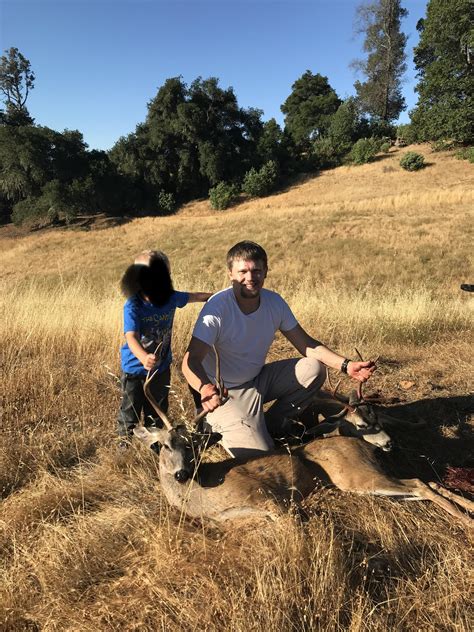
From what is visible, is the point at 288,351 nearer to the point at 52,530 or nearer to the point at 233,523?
the point at 233,523

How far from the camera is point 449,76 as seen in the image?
35.2 meters

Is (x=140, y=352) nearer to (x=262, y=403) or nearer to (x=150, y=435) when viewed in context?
(x=150, y=435)

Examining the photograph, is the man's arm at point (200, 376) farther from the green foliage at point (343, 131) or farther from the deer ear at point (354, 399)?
the green foliage at point (343, 131)

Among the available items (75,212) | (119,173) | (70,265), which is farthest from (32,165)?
(70,265)

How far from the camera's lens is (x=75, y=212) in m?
37.4

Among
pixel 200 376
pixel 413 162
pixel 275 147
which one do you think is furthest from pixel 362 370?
pixel 275 147

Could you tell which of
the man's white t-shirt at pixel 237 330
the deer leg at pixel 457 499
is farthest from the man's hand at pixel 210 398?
the deer leg at pixel 457 499

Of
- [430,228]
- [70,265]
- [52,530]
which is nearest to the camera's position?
[52,530]

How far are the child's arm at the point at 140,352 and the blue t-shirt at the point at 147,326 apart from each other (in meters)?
0.07

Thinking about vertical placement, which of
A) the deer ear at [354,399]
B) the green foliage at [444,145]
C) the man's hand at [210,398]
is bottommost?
the deer ear at [354,399]

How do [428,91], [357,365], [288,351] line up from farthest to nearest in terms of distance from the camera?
[428,91] → [288,351] → [357,365]

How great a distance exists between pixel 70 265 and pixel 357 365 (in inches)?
884

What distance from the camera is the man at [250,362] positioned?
3.23 metres

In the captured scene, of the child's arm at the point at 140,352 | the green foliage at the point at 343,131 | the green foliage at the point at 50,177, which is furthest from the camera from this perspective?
the green foliage at the point at 343,131
